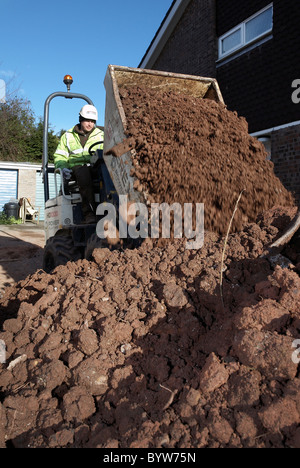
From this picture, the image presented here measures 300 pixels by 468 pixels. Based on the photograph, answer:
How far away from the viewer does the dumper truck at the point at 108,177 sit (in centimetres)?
411

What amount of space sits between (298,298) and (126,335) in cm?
118

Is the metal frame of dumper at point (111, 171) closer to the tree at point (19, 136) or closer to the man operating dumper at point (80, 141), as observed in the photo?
the man operating dumper at point (80, 141)

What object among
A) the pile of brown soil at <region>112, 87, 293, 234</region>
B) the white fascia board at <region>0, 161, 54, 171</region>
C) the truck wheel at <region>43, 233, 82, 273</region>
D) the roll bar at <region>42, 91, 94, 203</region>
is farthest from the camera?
the white fascia board at <region>0, 161, 54, 171</region>

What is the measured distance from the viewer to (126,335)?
2691 mm

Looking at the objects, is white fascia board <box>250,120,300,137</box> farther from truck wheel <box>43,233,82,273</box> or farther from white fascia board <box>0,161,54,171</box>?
white fascia board <box>0,161,54,171</box>

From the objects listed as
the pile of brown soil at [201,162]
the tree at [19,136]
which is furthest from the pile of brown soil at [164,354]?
the tree at [19,136]

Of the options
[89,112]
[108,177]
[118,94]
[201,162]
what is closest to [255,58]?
[89,112]

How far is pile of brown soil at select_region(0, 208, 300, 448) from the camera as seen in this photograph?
6.49 feet

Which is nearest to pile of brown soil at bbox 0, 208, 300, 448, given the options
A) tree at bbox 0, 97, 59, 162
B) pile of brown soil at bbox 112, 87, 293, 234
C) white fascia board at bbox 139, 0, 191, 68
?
pile of brown soil at bbox 112, 87, 293, 234

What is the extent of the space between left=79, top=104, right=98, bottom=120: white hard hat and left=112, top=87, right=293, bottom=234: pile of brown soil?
5.67 ft

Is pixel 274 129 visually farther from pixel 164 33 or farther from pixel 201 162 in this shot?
pixel 164 33

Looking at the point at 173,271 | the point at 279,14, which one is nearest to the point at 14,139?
the point at 279,14

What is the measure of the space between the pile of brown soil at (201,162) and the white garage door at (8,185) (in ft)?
61.4
